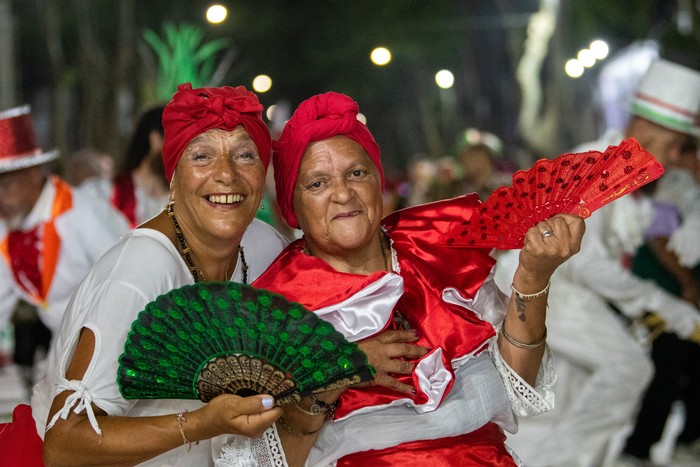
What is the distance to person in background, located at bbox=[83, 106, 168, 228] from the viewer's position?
20.6 ft

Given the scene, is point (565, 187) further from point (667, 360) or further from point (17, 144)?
point (667, 360)

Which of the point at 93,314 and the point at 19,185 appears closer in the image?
the point at 93,314

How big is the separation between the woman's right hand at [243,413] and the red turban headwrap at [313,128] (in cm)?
72

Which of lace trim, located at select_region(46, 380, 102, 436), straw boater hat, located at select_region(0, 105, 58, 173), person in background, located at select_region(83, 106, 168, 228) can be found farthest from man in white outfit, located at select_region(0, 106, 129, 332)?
lace trim, located at select_region(46, 380, 102, 436)

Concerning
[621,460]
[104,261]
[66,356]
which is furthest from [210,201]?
[621,460]

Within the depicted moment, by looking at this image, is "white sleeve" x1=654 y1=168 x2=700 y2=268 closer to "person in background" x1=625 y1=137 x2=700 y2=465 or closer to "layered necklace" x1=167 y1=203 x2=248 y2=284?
"person in background" x1=625 y1=137 x2=700 y2=465

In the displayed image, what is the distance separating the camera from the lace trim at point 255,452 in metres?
3.03

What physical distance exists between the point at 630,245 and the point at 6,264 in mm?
3557

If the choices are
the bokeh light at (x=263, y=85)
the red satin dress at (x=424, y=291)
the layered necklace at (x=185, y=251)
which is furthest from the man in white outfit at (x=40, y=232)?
the bokeh light at (x=263, y=85)

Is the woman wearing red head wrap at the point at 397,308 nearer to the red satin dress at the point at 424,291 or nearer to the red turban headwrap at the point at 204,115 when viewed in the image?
the red satin dress at the point at 424,291

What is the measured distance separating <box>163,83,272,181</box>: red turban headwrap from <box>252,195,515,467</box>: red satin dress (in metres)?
0.43

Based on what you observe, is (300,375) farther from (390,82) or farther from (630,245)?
(390,82)

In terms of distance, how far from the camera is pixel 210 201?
310cm

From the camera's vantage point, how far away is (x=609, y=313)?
236 inches
